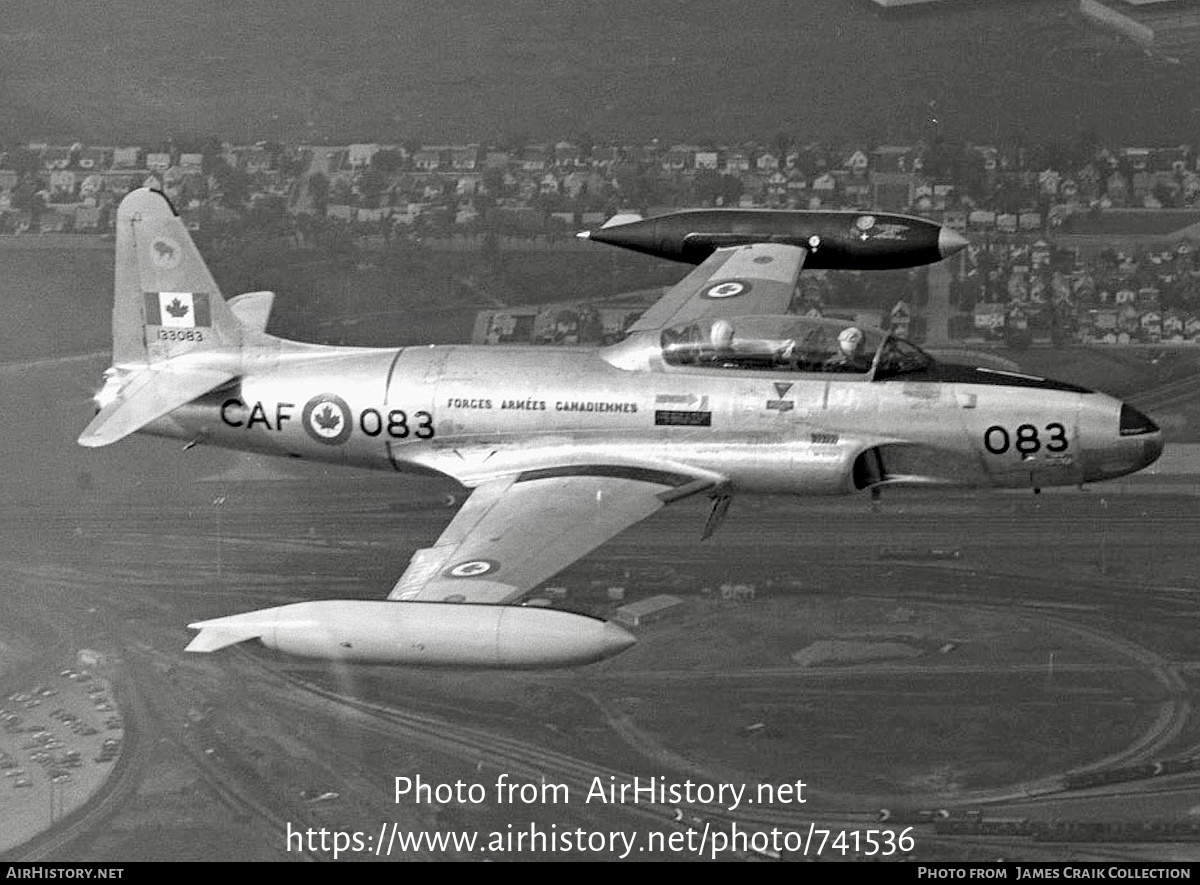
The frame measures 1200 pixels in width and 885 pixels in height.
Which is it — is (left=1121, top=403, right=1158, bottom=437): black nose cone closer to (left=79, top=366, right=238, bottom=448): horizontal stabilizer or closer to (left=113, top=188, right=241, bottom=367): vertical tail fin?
(left=79, top=366, right=238, bottom=448): horizontal stabilizer

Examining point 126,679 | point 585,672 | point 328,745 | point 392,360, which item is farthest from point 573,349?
point 126,679

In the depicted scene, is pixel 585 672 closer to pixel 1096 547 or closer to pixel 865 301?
pixel 1096 547

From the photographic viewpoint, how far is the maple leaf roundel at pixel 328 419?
18562mm

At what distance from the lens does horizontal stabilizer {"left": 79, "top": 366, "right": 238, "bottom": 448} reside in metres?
18.2

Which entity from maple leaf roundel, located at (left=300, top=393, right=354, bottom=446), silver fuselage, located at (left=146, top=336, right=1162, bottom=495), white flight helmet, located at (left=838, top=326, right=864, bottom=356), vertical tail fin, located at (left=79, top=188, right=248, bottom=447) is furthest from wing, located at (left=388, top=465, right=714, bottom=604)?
vertical tail fin, located at (left=79, top=188, right=248, bottom=447)

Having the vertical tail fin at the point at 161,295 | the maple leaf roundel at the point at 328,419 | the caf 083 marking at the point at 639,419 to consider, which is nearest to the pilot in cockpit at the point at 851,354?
the caf 083 marking at the point at 639,419

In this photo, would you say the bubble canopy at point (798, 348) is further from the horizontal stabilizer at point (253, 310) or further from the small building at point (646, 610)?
the horizontal stabilizer at point (253, 310)

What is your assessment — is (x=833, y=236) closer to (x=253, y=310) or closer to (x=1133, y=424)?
(x=1133, y=424)

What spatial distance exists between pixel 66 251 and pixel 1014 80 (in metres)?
19.0

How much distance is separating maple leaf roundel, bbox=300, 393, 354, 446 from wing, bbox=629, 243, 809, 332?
3268 mm

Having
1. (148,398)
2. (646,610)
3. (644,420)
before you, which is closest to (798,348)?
(644,420)

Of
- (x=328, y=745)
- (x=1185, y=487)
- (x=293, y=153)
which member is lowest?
(x=328, y=745)

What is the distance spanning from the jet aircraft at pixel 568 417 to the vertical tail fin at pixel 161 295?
0.02 meters

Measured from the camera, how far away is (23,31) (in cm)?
4116
